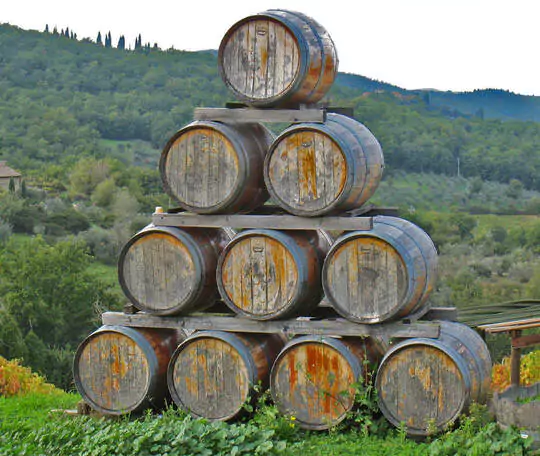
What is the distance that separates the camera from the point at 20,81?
10100 cm

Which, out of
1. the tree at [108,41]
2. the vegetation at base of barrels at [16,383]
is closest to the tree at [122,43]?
→ the tree at [108,41]

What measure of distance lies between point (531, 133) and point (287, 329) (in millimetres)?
79403

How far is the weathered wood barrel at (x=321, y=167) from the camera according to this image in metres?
9.14

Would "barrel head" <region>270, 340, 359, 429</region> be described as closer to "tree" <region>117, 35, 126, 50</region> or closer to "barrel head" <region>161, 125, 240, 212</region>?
"barrel head" <region>161, 125, 240, 212</region>

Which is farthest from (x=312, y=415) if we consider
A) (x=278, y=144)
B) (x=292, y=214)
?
(x=278, y=144)

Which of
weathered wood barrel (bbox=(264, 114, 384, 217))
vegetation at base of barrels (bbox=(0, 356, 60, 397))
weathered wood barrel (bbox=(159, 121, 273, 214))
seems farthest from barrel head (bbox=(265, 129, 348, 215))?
vegetation at base of barrels (bbox=(0, 356, 60, 397))

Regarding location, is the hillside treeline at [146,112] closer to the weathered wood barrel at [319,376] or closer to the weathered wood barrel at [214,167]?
the weathered wood barrel at [214,167]

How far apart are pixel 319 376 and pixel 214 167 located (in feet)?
6.82

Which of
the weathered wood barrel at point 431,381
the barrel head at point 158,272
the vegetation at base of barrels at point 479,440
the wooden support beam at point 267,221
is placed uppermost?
the wooden support beam at point 267,221

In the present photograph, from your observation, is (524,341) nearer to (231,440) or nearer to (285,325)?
(285,325)

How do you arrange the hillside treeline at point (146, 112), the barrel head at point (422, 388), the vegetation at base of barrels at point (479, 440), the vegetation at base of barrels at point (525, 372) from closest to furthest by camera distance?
the vegetation at base of barrels at point (479, 440)
the barrel head at point (422, 388)
the vegetation at base of barrels at point (525, 372)
the hillside treeline at point (146, 112)

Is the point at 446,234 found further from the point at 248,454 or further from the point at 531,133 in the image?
the point at 248,454

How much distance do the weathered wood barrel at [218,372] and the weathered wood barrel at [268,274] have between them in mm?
334

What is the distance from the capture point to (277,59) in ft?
31.1
